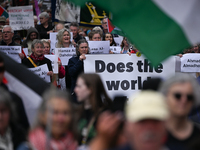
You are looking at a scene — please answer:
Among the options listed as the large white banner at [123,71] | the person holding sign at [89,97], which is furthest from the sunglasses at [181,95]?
the large white banner at [123,71]

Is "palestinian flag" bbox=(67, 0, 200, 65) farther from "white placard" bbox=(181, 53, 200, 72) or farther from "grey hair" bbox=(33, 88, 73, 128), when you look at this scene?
"white placard" bbox=(181, 53, 200, 72)

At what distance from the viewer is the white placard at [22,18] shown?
12664 mm

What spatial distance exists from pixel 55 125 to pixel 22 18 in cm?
1005

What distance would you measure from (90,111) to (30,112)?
0.63 metres

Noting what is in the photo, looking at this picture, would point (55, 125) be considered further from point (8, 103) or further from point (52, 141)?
point (8, 103)

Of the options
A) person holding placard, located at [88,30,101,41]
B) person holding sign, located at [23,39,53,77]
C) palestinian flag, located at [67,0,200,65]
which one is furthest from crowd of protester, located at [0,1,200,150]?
person holding placard, located at [88,30,101,41]

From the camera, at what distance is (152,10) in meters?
4.09

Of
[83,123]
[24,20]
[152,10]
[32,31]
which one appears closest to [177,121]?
[83,123]

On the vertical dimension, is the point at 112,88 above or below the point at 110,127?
below

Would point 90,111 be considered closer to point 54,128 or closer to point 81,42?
point 54,128

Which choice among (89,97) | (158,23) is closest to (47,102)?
(89,97)

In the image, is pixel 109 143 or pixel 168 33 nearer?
pixel 109 143

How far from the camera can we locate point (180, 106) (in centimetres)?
344

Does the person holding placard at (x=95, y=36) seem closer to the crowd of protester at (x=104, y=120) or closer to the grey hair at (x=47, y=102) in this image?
the crowd of protester at (x=104, y=120)
